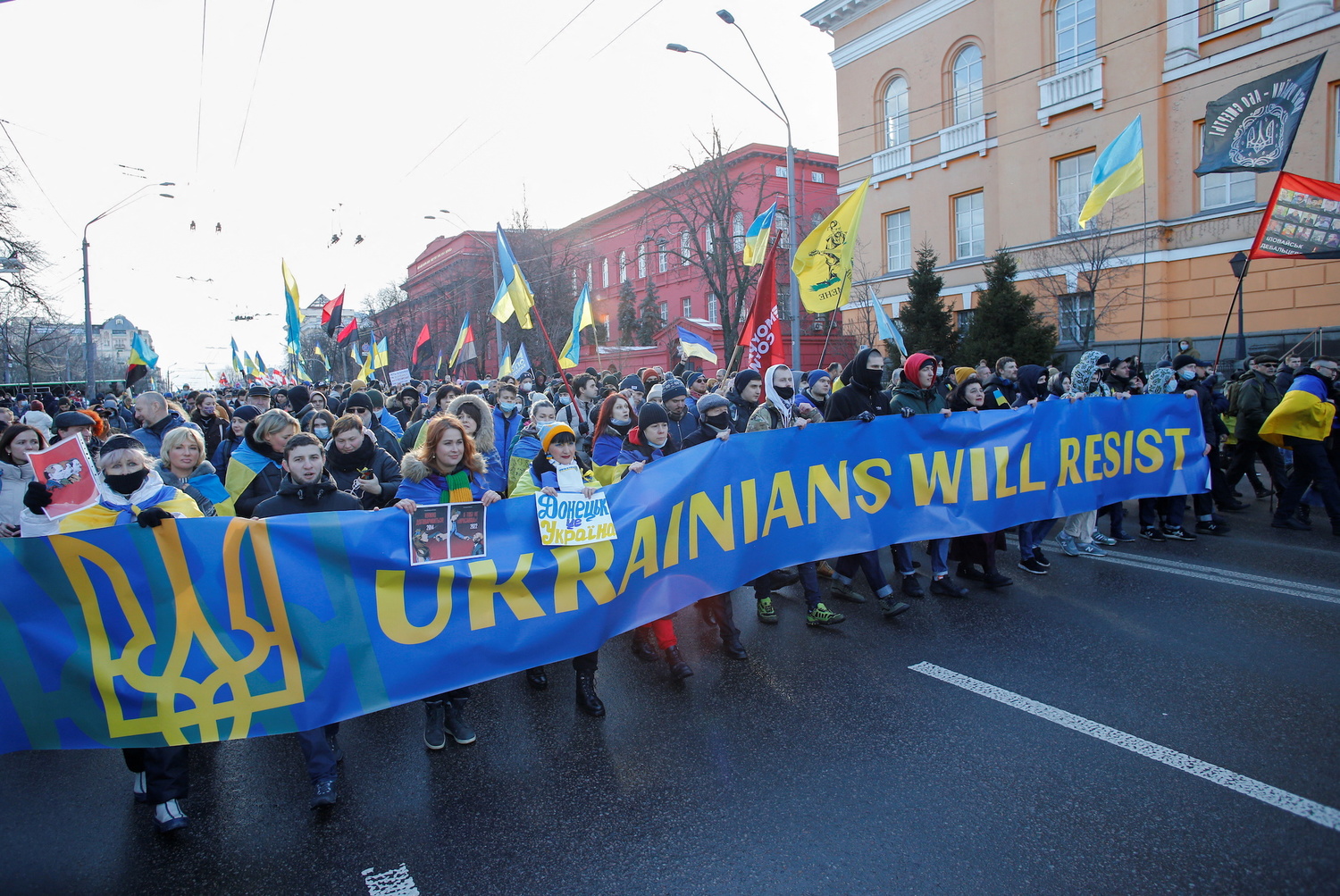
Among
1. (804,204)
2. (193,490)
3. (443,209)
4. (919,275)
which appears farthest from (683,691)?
(804,204)

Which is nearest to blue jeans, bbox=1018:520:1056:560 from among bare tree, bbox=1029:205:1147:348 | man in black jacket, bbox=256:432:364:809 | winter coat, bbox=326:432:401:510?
winter coat, bbox=326:432:401:510

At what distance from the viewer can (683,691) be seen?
14.9ft

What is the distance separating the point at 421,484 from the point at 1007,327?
659 inches

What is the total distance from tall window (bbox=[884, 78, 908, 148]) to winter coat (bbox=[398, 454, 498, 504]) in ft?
83.9

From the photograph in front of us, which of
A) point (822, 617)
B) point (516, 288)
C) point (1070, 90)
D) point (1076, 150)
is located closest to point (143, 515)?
point (822, 617)

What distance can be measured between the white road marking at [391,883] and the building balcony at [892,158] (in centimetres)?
2676

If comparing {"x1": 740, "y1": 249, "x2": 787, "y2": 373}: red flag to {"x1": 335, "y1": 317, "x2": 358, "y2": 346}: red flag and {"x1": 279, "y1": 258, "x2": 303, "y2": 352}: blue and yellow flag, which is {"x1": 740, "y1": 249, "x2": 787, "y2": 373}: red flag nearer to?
{"x1": 335, "y1": 317, "x2": 358, "y2": 346}: red flag

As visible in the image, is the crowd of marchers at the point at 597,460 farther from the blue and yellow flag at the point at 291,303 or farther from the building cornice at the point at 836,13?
the building cornice at the point at 836,13

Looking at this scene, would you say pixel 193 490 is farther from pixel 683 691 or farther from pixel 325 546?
pixel 683 691

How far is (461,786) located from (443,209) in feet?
79.0

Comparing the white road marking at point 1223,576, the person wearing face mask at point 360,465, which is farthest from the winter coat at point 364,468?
the white road marking at point 1223,576

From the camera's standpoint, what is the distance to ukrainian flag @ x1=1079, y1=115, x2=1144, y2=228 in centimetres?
→ 1023

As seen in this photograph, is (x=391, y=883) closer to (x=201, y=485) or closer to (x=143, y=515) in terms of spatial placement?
(x=143, y=515)

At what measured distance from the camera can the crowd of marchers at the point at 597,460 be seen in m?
3.69
